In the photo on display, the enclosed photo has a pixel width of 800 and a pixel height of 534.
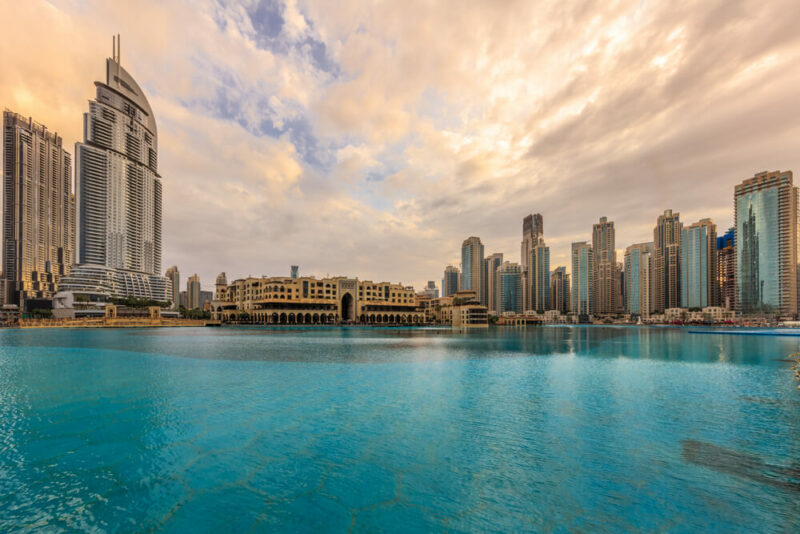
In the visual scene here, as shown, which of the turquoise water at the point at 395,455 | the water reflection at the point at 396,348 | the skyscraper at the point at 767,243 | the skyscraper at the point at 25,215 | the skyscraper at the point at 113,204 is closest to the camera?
the turquoise water at the point at 395,455

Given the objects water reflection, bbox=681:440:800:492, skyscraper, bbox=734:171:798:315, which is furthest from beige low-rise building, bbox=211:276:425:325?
skyscraper, bbox=734:171:798:315

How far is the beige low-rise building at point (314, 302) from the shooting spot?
141m

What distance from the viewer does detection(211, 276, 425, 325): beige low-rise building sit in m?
141

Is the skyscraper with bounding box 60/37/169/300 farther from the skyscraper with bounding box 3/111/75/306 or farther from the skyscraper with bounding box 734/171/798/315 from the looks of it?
the skyscraper with bounding box 734/171/798/315

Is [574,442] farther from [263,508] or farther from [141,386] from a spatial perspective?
[141,386]

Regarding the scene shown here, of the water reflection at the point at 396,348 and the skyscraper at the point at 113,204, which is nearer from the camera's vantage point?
the water reflection at the point at 396,348

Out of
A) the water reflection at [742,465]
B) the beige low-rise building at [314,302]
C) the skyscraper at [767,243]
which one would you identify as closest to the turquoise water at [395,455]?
the water reflection at [742,465]

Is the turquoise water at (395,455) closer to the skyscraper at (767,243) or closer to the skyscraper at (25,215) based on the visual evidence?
the skyscraper at (767,243)

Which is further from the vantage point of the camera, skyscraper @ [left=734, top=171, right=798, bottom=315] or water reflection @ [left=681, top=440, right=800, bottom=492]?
skyscraper @ [left=734, top=171, right=798, bottom=315]

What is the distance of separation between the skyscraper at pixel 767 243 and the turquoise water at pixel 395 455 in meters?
212

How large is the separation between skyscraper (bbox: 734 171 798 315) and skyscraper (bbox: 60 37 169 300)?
1024 feet

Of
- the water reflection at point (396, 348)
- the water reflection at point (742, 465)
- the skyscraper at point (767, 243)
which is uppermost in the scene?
the skyscraper at point (767, 243)

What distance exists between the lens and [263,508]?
9.77 m

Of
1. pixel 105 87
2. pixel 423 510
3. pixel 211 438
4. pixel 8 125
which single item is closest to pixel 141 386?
pixel 211 438
